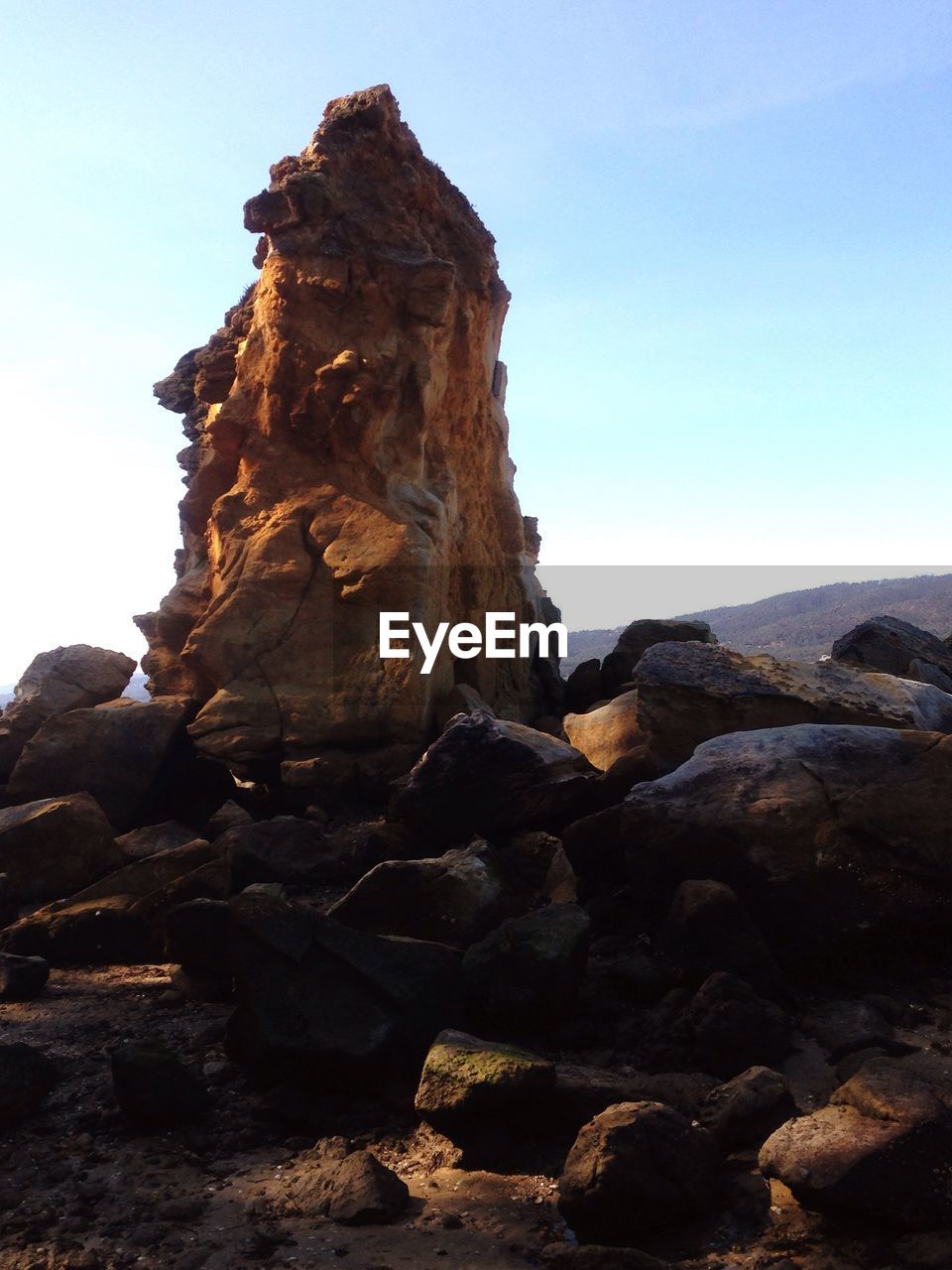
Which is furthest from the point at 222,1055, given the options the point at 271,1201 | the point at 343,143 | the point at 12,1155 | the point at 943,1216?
the point at 343,143

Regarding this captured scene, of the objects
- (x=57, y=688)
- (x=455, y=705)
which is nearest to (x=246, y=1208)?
(x=455, y=705)

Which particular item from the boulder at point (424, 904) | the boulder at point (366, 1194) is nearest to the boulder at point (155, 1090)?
the boulder at point (366, 1194)

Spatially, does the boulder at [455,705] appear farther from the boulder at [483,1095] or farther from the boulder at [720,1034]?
the boulder at [483,1095]

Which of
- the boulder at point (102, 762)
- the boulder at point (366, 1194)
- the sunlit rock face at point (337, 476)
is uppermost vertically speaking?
the sunlit rock face at point (337, 476)

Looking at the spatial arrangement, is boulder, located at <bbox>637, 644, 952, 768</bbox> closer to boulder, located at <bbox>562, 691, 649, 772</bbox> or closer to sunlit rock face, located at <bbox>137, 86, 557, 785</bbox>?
boulder, located at <bbox>562, 691, 649, 772</bbox>

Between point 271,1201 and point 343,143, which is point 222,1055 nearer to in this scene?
point 271,1201

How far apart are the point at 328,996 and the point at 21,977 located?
7.99 ft

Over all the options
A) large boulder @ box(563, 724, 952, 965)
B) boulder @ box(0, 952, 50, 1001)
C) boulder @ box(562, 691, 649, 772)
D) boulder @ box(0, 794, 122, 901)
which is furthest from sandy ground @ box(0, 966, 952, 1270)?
boulder @ box(562, 691, 649, 772)

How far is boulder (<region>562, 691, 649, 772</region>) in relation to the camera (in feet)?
29.6

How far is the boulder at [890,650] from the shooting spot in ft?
35.8

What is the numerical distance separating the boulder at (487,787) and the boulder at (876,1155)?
3.88 metres

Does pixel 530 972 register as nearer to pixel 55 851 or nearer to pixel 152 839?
pixel 55 851

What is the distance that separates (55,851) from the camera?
319 inches

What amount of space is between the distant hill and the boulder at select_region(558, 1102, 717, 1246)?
49589 mm
